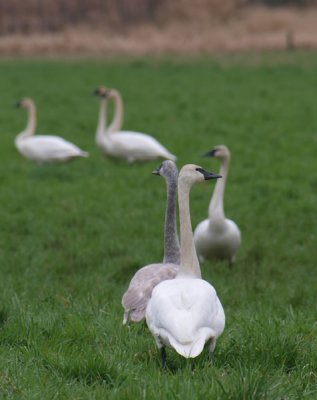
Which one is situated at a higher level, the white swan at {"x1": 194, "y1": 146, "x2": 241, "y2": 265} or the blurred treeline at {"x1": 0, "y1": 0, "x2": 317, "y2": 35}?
the white swan at {"x1": 194, "y1": 146, "x2": 241, "y2": 265}

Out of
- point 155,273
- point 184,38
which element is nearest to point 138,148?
point 155,273

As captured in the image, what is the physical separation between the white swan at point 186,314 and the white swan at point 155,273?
57 cm

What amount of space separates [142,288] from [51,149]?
298 inches

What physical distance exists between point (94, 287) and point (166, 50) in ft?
80.5

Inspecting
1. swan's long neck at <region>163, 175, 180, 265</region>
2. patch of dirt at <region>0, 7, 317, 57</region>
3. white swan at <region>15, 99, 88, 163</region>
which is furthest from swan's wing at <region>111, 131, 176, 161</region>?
patch of dirt at <region>0, 7, 317, 57</region>

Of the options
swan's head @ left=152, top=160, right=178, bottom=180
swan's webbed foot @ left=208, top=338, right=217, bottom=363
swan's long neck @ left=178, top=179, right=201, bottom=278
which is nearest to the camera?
swan's webbed foot @ left=208, top=338, right=217, bottom=363

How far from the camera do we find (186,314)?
14.2ft

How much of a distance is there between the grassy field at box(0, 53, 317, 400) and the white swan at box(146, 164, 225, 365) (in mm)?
149

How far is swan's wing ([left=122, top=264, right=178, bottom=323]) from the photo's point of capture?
5297 mm

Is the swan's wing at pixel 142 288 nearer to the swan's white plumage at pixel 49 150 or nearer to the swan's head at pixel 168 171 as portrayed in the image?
the swan's head at pixel 168 171

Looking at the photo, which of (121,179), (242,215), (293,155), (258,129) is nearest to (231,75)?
(258,129)

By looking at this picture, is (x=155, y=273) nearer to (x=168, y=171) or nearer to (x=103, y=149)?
(x=168, y=171)

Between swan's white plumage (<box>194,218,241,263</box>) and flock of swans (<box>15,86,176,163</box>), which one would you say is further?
flock of swans (<box>15,86,176,163</box>)

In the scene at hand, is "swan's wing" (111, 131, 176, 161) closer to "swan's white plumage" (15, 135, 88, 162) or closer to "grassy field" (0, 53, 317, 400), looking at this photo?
"grassy field" (0, 53, 317, 400)
